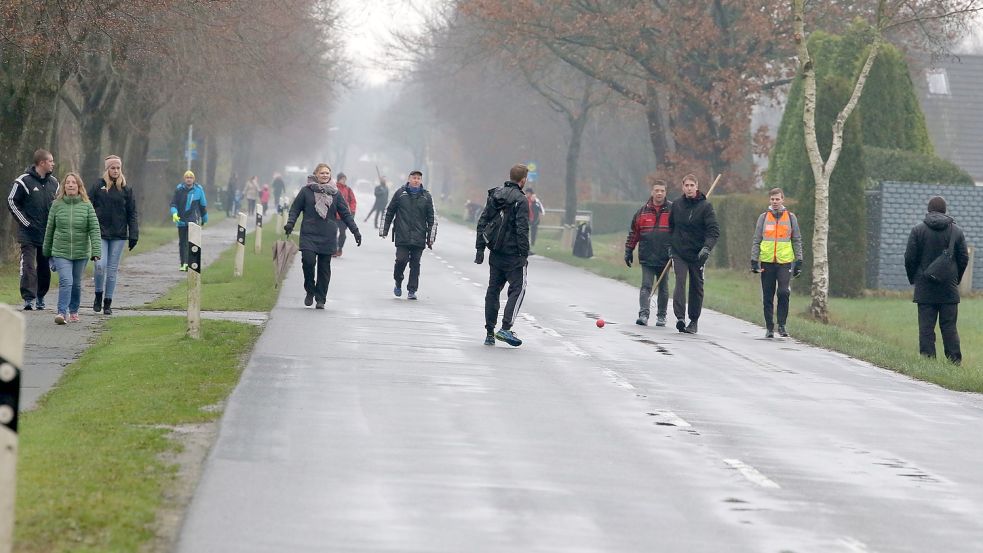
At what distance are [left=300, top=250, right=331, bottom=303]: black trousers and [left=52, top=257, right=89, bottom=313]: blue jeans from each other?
3.28 meters

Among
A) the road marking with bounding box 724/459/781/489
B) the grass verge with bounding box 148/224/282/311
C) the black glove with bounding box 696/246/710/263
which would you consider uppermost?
the black glove with bounding box 696/246/710/263

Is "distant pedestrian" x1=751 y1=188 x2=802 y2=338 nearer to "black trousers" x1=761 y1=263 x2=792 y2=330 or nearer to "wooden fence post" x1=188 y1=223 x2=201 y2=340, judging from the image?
"black trousers" x1=761 y1=263 x2=792 y2=330

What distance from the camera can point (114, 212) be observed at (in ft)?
61.3


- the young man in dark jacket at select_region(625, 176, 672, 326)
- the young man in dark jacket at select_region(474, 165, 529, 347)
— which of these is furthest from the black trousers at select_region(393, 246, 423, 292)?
the young man in dark jacket at select_region(474, 165, 529, 347)

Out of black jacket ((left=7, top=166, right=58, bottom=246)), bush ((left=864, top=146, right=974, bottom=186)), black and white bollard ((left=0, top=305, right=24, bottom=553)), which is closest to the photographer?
black and white bollard ((left=0, top=305, right=24, bottom=553))

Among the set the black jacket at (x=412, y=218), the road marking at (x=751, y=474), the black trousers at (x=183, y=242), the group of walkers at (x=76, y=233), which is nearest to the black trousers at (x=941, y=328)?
the black jacket at (x=412, y=218)

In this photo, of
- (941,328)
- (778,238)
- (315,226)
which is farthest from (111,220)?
(941,328)

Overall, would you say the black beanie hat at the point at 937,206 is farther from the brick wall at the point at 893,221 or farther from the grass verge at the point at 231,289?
the brick wall at the point at 893,221

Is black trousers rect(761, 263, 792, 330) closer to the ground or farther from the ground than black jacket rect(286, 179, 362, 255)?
closer to the ground

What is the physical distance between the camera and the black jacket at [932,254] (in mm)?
17688

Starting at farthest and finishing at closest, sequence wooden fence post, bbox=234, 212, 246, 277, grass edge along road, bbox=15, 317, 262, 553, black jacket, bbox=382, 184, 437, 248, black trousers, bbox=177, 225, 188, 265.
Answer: black trousers, bbox=177, 225, 188, 265
wooden fence post, bbox=234, 212, 246, 277
black jacket, bbox=382, 184, 437, 248
grass edge along road, bbox=15, 317, 262, 553

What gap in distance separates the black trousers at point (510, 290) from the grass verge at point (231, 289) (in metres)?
4.62

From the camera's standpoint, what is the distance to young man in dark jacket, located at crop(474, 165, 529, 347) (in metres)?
16.4

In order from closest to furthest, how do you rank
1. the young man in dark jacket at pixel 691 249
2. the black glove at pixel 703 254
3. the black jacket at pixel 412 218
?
the black glove at pixel 703 254
the young man in dark jacket at pixel 691 249
the black jacket at pixel 412 218
